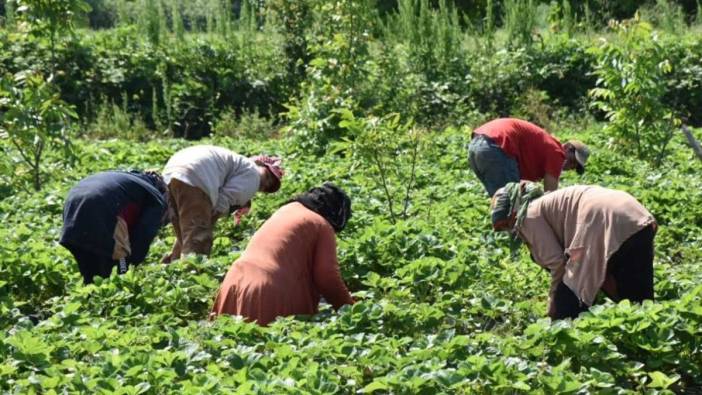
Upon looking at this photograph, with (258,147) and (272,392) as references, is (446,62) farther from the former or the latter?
(272,392)

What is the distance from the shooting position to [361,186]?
10.3m

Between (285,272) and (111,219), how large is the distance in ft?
4.74

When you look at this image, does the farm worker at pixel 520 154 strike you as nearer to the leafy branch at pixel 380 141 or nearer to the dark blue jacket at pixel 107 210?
the leafy branch at pixel 380 141

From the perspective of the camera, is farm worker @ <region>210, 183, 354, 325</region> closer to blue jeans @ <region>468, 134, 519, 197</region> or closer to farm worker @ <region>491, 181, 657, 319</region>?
farm worker @ <region>491, 181, 657, 319</region>

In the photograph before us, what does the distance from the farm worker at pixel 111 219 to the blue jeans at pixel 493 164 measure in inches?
96.1

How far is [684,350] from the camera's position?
5660 millimetres

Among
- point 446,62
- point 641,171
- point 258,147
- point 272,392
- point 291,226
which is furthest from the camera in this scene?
point 446,62

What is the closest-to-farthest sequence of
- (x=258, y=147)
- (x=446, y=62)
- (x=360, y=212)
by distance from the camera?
1. (x=360, y=212)
2. (x=258, y=147)
3. (x=446, y=62)

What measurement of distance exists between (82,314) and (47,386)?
1408 millimetres

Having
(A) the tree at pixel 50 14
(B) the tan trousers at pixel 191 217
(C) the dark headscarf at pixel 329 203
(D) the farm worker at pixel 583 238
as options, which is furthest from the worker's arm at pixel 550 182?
(A) the tree at pixel 50 14

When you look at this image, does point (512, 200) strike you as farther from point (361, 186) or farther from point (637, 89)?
point (637, 89)

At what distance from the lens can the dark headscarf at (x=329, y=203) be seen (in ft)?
20.8

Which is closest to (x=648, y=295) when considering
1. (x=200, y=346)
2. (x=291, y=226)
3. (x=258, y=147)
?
(x=291, y=226)

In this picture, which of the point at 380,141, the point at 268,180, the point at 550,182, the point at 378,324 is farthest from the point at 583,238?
the point at 380,141
